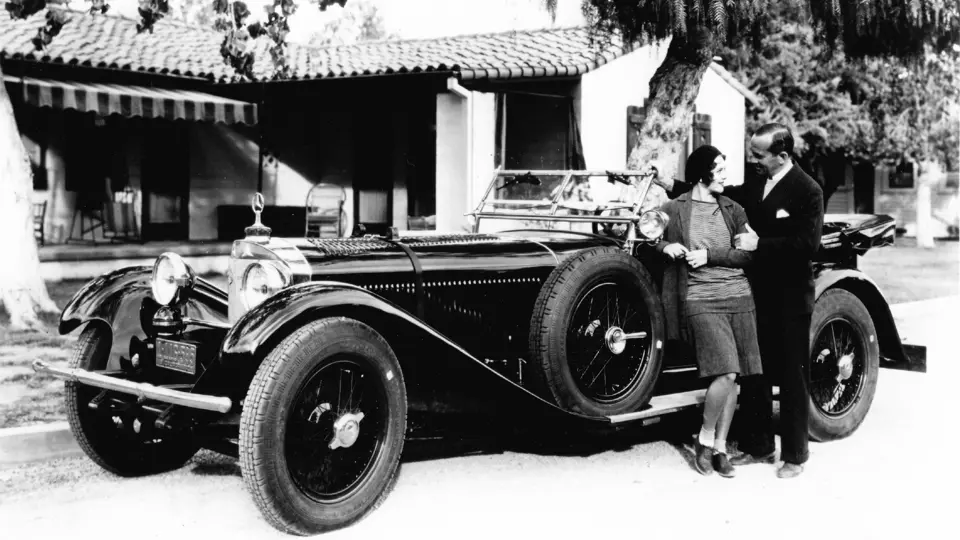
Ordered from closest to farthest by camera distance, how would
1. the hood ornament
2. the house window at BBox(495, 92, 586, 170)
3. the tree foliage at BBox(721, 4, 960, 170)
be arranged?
the hood ornament
the house window at BBox(495, 92, 586, 170)
the tree foliage at BBox(721, 4, 960, 170)

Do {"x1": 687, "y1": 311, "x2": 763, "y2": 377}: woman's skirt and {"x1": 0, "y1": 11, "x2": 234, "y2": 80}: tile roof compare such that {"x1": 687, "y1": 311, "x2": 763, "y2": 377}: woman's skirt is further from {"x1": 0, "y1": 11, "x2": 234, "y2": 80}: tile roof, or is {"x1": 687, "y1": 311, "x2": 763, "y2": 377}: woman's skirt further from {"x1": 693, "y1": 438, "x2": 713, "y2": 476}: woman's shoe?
{"x1": 0, "y1": 11, "x2": 234, "y2": 80}: tile roof

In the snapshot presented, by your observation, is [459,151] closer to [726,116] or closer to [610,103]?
[610,103]

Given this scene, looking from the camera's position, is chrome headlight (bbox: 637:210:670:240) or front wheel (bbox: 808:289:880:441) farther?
front wheel (bbox: 808:289:880:441)

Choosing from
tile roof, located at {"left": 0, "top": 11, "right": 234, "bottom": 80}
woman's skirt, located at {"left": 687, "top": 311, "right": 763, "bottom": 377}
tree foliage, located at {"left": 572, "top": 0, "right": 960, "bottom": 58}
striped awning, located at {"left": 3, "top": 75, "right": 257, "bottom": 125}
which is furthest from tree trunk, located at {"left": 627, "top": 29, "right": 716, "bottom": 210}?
tile roof, located at {"left": 0, "top": 11, "right": 234, "bottom": 80}

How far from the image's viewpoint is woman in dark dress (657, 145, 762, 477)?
4.96 meters

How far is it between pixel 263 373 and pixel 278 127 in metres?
13.1

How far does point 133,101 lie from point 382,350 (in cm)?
1024

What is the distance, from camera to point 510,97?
14609 millimetres

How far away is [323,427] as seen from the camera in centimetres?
418

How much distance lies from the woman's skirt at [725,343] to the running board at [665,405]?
0.35m

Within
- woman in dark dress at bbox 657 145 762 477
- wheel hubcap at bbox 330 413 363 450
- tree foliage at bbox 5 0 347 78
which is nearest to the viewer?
wheel hubcap at bbox 330 413 363 450

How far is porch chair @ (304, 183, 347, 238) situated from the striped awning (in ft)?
7.18

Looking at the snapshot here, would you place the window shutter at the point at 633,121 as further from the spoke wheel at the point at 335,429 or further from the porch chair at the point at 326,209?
the spoke wheel at the point at 335,429

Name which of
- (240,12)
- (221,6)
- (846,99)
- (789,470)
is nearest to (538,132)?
(240,12)
